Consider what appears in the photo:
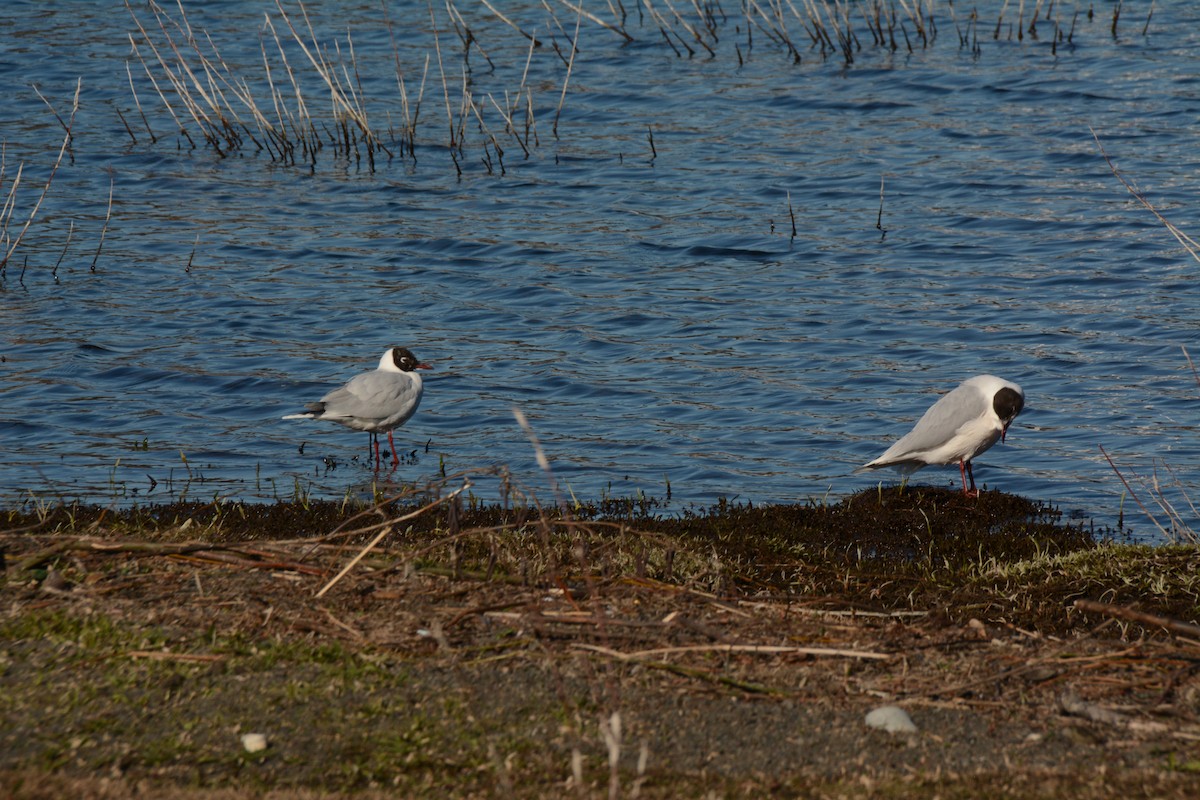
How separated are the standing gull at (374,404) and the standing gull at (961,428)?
140 inches

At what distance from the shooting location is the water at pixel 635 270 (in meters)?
10.7

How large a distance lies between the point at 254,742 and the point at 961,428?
6.08 m

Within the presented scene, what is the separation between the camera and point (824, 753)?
4.38 m

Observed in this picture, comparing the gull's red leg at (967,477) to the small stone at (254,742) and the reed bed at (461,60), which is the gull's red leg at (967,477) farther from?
the reed bed at (461,60)

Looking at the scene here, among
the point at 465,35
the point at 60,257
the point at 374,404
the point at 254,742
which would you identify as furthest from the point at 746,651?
the point at 465,35

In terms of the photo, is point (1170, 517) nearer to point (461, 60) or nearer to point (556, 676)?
point (556, 676)

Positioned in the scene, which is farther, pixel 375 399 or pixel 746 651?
pixel 375 399

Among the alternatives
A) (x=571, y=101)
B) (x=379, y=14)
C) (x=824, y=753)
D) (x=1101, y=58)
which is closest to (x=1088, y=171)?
(x=1101, y=58)

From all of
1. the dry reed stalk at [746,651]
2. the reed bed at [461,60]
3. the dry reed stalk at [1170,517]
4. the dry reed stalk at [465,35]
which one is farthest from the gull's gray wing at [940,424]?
the dry reed stalk at [465,35]

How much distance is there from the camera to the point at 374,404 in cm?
1074

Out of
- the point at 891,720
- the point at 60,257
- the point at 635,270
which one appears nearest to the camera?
the point at 891,720

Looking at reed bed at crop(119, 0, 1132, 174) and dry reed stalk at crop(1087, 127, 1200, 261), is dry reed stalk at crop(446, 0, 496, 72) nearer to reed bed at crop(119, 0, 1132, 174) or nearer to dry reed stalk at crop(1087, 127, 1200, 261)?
reed bed at crop(119, 0, 1132, 174)

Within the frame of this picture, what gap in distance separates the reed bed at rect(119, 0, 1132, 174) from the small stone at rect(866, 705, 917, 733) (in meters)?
14.0

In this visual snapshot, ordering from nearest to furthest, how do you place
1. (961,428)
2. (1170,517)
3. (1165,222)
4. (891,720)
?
1. (891,720)
2. (1165,222)
3. (1170,517)
4. (961,428)
